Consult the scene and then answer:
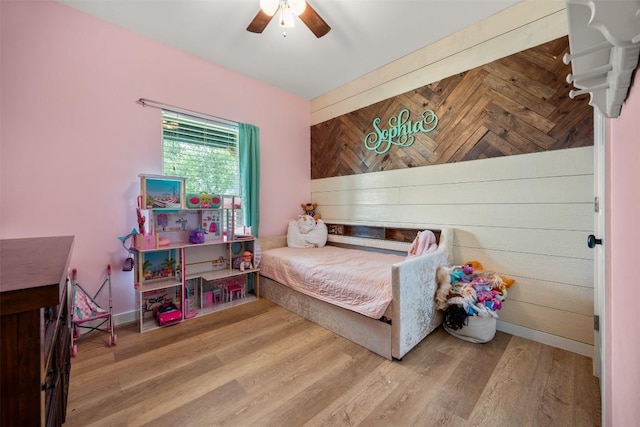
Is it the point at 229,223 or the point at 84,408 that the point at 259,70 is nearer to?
the point at 229,223

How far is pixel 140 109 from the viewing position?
2525 mm

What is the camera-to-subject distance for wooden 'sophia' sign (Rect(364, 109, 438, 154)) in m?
2.73

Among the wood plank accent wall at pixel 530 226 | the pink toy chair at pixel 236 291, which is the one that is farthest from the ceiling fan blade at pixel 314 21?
the pink toy chair at pixel 236 291

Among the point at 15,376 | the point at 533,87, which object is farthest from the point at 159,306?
the point at 533,87

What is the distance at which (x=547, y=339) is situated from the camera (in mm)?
2031

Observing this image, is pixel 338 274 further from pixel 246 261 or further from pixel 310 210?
pixel 310 210

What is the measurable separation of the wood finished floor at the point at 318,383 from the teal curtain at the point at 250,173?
150 cm

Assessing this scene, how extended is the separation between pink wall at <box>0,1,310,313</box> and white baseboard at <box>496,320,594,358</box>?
3633 mm

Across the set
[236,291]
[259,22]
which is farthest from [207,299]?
[259,22]

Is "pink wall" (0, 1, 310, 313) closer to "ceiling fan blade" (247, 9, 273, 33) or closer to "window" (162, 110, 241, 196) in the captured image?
"window" (162, 110, 241, 196)

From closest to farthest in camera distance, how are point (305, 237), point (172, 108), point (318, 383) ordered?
point (318, 383) → point (172, 108) → point (305, 237)

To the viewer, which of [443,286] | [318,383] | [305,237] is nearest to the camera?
[318,383]

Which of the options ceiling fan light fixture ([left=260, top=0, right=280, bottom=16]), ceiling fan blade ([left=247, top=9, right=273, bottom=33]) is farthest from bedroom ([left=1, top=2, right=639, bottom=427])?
ceiling fan light fixture ([left=260, top=0, right=280, bottom=16])

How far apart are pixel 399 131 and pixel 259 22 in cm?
183
